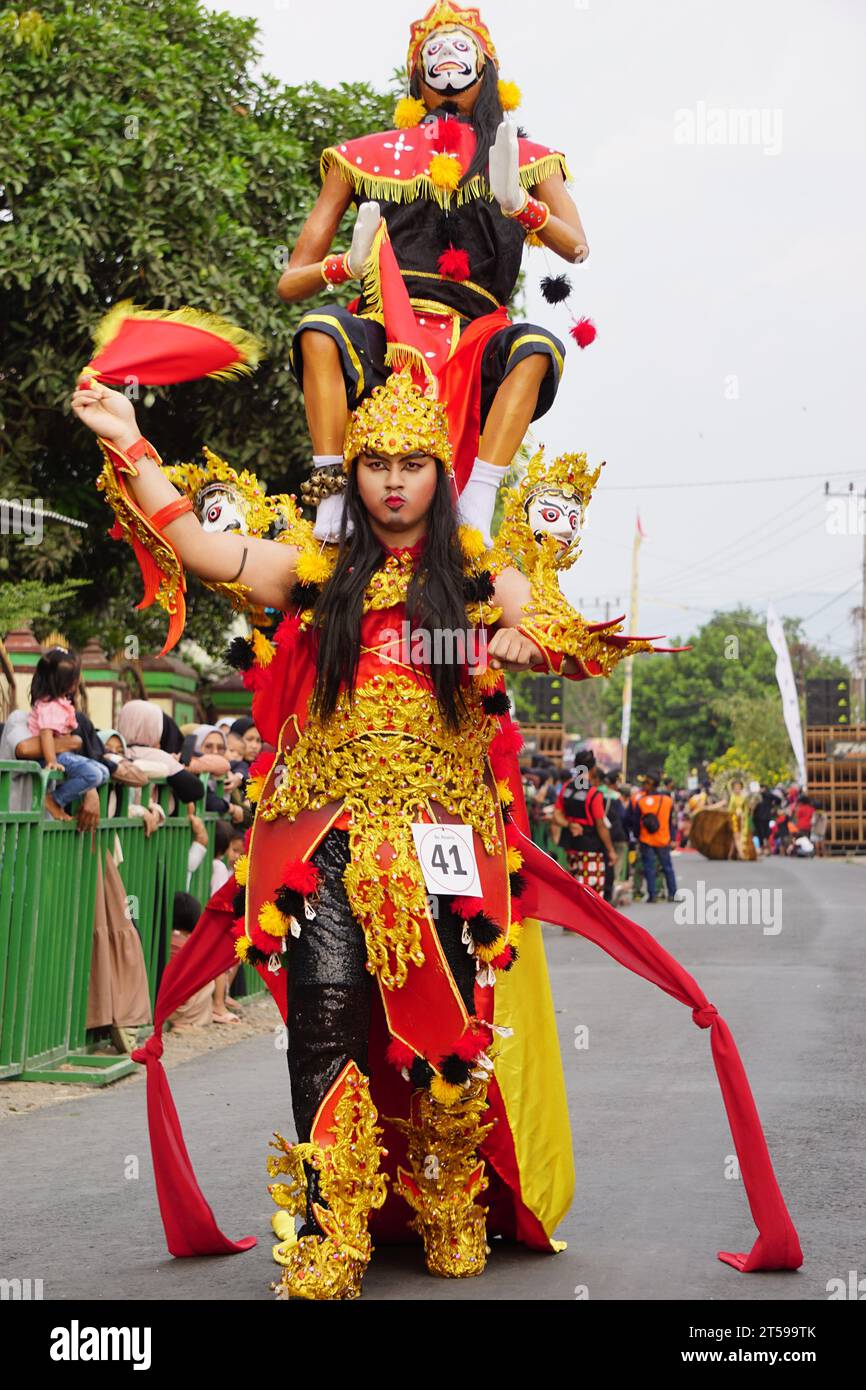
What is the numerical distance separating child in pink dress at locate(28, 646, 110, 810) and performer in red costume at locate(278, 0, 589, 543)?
3.54m

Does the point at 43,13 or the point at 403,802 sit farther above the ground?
the point at 43,13

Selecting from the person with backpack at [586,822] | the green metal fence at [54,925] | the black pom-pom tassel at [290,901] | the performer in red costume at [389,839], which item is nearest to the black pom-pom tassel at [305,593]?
the performer in red costume at [389,839]

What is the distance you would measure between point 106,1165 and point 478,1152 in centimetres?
205

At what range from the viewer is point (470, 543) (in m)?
4.27

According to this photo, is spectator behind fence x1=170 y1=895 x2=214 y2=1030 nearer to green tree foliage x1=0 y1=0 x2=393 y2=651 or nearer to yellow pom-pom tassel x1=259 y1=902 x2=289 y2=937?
yellow pom-pom tassel x1=259 y1=902 x2=289 y2=937

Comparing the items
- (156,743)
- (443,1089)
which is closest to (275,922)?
(443,1089)

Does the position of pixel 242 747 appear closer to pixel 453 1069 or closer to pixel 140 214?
pixel 140 214

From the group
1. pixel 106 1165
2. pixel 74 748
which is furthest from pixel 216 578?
pixel 74 748

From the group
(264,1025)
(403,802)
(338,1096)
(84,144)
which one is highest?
(84,144)

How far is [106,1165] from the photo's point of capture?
234 inches

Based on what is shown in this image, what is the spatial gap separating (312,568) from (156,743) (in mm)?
5635

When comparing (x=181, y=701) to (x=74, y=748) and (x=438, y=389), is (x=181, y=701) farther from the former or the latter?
(x=438, y=389)

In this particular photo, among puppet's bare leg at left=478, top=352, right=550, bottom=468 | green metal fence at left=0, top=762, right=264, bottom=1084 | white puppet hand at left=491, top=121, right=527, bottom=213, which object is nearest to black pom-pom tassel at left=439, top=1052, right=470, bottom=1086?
puppet's bare leg at left=478, top=352, right=550, bottom=468

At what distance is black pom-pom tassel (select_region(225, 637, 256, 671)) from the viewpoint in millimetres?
4301
